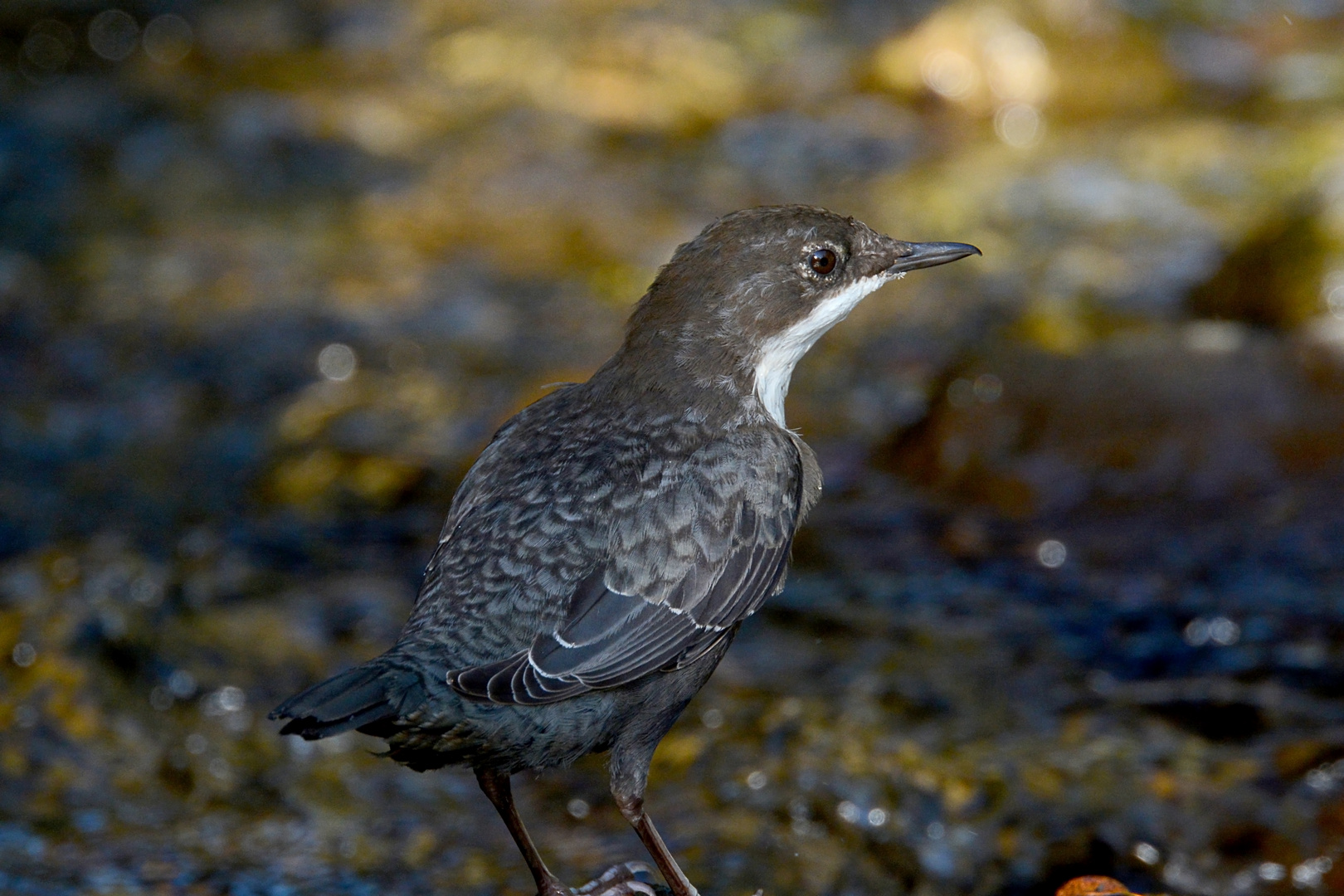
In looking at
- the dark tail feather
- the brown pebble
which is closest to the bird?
the dark tail feather

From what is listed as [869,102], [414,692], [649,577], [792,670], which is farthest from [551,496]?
[869,102]

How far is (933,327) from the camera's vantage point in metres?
8.16

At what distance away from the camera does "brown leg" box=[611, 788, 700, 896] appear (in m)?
3.75

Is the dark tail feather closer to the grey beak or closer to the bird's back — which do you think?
the bird's back

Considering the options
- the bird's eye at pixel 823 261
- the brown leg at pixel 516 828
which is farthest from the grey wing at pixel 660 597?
the bird's eye at pixel 823 261

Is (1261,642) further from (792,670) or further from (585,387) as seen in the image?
(585,387)

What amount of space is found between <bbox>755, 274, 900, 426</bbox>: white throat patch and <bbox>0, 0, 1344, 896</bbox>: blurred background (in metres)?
1.44

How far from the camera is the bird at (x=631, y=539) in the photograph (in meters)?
3.37

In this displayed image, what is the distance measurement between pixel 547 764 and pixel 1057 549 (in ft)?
11.2

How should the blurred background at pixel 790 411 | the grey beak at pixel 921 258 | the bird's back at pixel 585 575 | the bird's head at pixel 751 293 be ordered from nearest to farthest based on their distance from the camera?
the bird's back at pixel 585 575 < the bird's head at pixel 751 293 < the grey beak at pixel 921 258 < the blurred background at pixel 790 411

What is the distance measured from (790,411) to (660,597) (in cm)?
380

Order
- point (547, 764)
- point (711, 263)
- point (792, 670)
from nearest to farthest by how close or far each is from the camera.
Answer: point (547, 764)
point (711, 263)
point (792, 670)

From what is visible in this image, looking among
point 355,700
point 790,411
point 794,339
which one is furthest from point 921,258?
point 790,411

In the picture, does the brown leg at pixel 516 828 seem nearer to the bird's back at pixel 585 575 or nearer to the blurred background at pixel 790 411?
the bird's back at pixel 585 575
